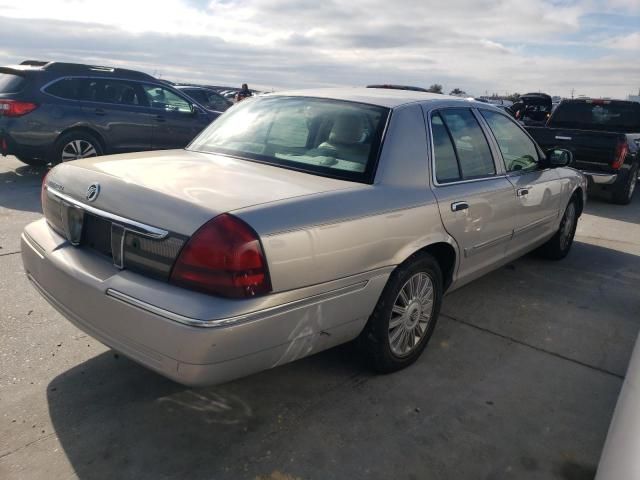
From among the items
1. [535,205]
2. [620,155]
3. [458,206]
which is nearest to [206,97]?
[620,155]

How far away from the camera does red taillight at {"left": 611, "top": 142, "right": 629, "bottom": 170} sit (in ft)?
28.6

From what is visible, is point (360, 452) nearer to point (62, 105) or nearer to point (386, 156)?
point (386, 156)

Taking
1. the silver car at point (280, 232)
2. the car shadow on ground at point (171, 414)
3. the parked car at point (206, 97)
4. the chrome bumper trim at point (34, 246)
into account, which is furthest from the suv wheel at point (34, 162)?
the parked car at point (206, 97)

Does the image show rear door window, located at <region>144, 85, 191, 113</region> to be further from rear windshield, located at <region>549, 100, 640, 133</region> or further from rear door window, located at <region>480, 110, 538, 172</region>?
rear windshield, located at <region>549, 100, 640, 133</region>

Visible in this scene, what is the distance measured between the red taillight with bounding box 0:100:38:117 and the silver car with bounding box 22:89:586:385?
5233mm

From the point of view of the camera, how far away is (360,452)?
2576 millimetres

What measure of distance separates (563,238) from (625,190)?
451 centimetres

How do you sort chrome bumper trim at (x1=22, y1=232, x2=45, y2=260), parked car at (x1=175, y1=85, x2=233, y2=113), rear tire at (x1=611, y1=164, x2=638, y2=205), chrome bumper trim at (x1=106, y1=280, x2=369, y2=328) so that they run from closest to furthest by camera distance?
chrome bumper trim at (x1=106, y1=280, x2=369, y2=328)
chrome bumper trim at (x1=22, y1=232, x2=45, y2=260)
rear tire at (x1=611, y1=164, x2=638, y2=205)
parked car at (x1=175, y1=85, x2=233, y2=113)

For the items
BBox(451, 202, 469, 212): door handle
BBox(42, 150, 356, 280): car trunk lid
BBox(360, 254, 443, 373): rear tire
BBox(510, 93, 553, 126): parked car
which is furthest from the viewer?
BBox(510, 93, 553, 126): parked car

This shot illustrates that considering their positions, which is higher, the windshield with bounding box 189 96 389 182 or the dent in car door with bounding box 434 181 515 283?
the windshield with bounding box 189 96 389 182

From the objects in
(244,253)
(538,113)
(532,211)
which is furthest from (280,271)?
(538,113)

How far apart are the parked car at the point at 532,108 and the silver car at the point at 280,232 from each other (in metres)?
12.5

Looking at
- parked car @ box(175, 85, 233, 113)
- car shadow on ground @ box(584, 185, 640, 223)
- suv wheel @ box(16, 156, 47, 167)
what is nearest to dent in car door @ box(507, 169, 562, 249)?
car shadow on ground @ box(584, 185, 640, 223)

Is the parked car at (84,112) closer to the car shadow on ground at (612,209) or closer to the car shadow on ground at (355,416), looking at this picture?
the car shadow on ground at (355,416)
